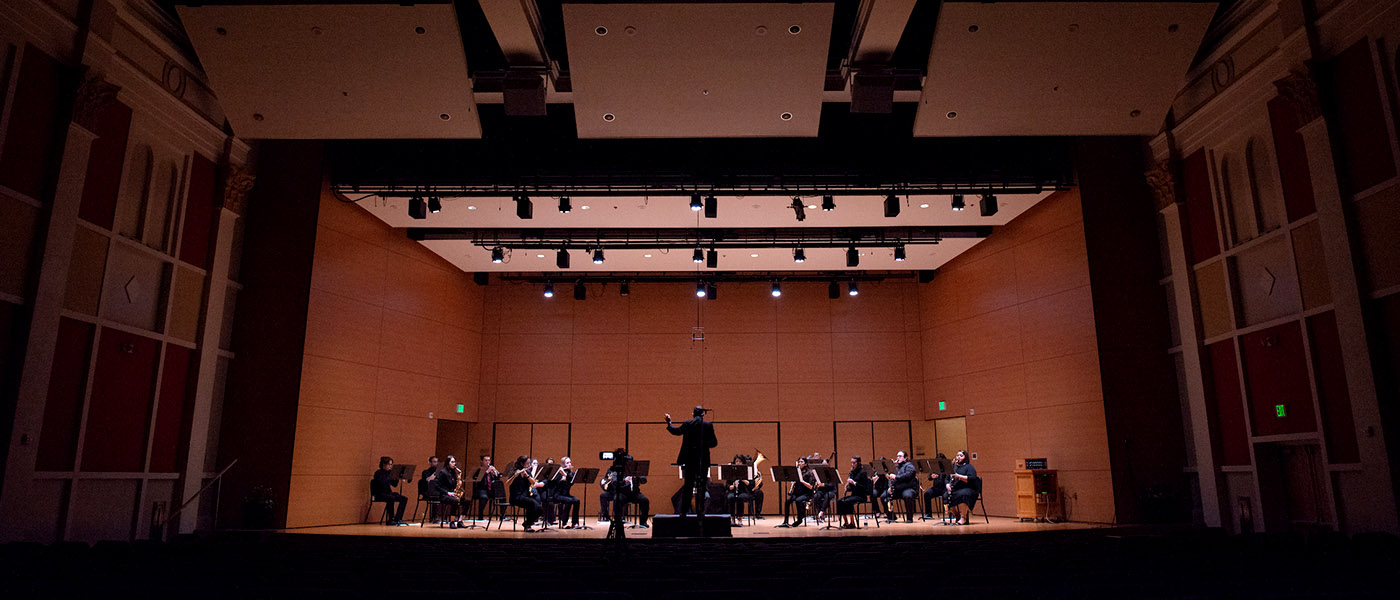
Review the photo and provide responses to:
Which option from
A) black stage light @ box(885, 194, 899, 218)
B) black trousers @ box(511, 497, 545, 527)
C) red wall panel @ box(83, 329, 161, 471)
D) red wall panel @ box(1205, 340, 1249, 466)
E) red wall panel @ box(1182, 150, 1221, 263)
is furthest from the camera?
black trousers @ box(511, 497, 545, 527)

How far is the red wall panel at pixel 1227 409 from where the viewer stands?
33.5 ft

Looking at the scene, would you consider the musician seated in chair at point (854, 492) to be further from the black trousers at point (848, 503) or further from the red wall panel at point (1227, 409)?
the red wall panel at point (1227, 409)

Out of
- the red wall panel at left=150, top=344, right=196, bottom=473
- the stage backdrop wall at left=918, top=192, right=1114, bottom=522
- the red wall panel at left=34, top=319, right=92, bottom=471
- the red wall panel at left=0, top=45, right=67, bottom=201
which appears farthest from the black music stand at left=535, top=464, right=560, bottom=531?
the stage backdrop wall at left=918, top=192, right=1114, bottom=522

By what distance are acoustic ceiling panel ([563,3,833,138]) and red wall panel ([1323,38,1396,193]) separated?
5630 millimetres

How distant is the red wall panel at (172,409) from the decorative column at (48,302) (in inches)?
79.0

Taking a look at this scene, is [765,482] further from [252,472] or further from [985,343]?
[252,472]

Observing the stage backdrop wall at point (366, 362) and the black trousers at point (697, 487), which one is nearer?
the black trousers at point (697, 487)

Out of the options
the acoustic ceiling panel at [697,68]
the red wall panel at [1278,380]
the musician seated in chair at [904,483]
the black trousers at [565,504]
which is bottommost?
the black trousers at [565,504]

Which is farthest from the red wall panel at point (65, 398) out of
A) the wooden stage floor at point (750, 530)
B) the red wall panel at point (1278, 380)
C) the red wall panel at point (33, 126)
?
the red wall panel at point (1278, 380)

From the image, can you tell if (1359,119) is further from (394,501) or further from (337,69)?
(394,501)

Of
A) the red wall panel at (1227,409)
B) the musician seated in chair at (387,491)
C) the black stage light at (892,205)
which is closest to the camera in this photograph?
the red wall panel at (1227,409)

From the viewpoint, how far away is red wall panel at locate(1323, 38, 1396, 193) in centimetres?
780

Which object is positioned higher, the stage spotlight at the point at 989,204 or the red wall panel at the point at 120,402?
the stage spotlight at the point at 989,204

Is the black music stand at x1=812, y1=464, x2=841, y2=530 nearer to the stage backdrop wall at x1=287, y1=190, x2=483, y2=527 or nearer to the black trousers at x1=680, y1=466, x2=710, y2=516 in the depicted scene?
the black trousers at x1=680, y1=466, x2=710, y2=516
